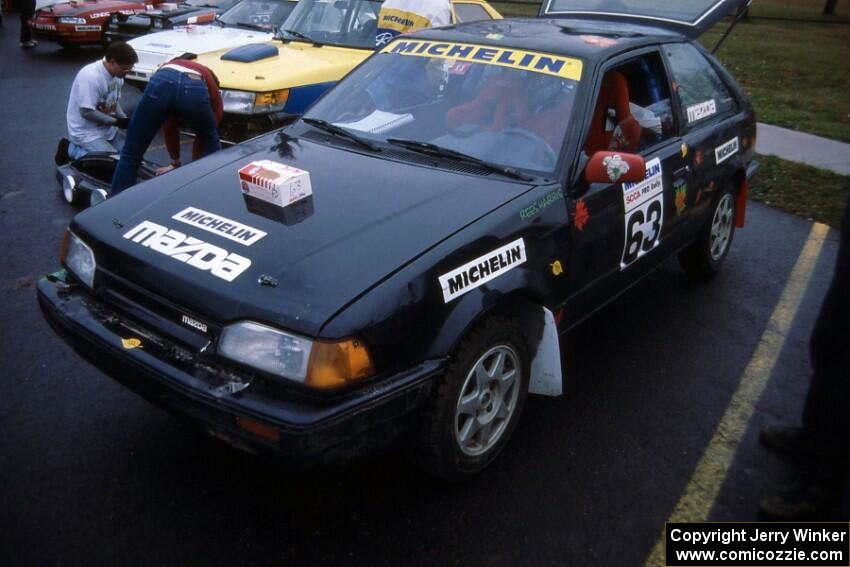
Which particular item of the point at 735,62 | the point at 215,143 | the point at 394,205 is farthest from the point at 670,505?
the point at 735,62

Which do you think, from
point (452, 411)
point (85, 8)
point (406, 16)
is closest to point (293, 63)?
point (406, 16)

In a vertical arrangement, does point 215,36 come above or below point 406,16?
below

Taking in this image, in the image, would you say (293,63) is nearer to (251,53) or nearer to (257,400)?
(251,53)

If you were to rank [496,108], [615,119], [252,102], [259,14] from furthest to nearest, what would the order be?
[259,14] < [252,102] < [615,119] < [496,108]

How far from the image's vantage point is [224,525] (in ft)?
8.70

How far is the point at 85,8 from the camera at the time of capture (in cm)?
1220

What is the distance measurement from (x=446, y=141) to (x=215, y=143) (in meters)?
2.24

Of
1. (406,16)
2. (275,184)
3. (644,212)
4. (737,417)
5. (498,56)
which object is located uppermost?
(498,56)

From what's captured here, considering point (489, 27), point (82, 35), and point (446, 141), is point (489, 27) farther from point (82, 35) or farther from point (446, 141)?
point (82, 35)

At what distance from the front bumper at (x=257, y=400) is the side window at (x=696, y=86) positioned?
248 cm

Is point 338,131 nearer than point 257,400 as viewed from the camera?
No

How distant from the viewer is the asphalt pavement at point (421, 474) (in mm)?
2588

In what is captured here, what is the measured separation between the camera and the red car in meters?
12.0

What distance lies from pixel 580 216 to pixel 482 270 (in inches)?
27.1
